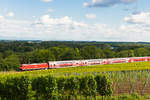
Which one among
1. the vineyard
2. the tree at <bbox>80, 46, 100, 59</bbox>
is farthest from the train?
the vineyard

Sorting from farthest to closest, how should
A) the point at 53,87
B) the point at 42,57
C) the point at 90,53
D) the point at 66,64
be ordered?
the point at 90,53, the point at 42,57, the point at 66,64, the point at 53,87

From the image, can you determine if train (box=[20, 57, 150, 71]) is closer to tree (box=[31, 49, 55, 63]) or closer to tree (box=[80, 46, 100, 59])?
tree (box=[31, 49, 55, 63])

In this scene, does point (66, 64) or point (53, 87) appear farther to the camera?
point (66, 64)

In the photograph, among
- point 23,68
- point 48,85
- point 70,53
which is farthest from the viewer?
point 70,53

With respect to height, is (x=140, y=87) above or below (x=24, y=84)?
below

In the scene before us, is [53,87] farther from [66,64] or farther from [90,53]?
[90,53]

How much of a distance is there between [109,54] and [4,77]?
67.3 m

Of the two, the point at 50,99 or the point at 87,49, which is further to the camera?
the point at 87,49

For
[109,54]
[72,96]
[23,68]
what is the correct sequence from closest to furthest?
1. [72,96]
2. [23,68]
3. [109,54]

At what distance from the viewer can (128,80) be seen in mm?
28062

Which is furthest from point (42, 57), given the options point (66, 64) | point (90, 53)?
point (90, 53)

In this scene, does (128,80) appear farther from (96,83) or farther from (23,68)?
(23,68)

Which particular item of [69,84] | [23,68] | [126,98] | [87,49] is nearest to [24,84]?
[69,84]

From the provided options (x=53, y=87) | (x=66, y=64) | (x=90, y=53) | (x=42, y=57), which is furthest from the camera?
(x=90, y=53)
